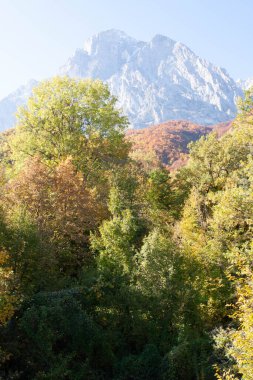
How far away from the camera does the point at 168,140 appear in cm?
12750

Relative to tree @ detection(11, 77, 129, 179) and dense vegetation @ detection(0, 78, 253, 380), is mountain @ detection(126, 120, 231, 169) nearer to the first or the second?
tree @ detection(11, 77, 129, 179)

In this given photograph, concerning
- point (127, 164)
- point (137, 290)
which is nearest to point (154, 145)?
point (127, 164)

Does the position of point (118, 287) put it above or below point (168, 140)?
below

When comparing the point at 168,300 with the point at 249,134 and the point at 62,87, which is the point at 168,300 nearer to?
the point at 249,134

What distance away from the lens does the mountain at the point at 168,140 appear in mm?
106044

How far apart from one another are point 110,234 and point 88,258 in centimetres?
393

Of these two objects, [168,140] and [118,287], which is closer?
[118,287]

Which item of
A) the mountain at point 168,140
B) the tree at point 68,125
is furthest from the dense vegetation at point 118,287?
the mountain at point 168,140

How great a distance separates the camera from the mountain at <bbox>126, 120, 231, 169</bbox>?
348 ft

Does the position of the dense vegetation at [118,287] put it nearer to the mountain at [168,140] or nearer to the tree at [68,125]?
the tree at [68,125]

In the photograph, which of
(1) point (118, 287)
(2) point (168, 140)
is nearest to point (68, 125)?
(1) point (118, 287)

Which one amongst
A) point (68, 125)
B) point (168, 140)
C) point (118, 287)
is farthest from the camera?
point (168, 140)

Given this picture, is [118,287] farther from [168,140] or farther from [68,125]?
[168,140]

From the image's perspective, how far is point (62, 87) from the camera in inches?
1294
